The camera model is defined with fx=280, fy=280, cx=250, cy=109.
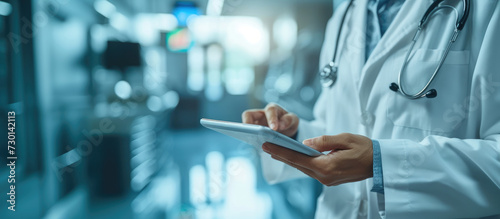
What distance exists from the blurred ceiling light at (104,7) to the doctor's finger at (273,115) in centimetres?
177

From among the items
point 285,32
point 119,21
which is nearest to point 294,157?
point 119,21

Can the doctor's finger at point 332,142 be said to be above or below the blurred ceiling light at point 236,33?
below

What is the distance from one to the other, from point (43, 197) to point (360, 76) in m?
1.42

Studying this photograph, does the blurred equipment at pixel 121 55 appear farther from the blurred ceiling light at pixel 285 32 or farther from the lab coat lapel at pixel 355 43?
the lab coat lapel at pixel 355 43

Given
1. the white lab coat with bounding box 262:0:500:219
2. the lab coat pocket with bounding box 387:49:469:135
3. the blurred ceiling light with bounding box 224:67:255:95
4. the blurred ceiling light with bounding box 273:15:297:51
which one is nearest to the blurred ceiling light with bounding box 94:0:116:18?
the blurred ceiling light with bounding box 273:15:297:51

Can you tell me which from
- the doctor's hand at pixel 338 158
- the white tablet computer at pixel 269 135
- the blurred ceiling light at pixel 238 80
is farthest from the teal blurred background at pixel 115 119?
the blurred ceiling light at pixel 238 80

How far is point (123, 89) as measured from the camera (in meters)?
2.34

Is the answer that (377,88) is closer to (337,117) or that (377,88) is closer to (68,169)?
(337,117)

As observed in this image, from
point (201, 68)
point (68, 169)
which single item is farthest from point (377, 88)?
point (201, 68)

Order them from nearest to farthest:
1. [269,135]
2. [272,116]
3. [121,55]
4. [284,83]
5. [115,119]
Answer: [269,135]
[272,116]
[115,119]
[121,55]
[284,83]

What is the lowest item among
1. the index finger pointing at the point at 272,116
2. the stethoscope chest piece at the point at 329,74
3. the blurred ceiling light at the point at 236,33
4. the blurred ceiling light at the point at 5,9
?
the index finger pointing at the point at 272,116

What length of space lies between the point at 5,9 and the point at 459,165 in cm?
138

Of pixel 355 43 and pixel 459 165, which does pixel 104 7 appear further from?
pixel 459 165

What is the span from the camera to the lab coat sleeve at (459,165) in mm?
505
